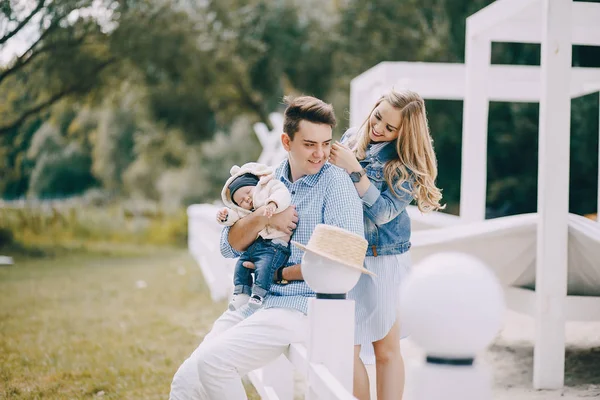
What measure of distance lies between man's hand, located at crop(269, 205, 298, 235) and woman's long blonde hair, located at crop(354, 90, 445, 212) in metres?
0.47

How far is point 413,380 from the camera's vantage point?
4.58 ft

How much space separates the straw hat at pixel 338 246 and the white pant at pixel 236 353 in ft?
1.98

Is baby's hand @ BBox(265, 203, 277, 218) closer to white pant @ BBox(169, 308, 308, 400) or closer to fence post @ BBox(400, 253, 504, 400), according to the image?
white pant @ BBox(169, 308, 308, 400)

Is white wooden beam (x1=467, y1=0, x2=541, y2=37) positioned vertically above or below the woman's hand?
above

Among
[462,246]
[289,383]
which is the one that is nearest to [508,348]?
[462,246]

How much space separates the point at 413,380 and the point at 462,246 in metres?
3.28

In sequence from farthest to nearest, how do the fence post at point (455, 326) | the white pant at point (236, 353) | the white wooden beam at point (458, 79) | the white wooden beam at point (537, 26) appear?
1. the white wooden beam at point (458, 79)
2. the white wooden beam at point (537, 26)
3. the white pant at point (236, 353)
4. the fence post at point (455, 326)

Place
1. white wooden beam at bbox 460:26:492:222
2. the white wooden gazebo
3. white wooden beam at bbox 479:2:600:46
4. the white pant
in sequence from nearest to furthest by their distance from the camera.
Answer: the white pant → the white wooden gazebo → white wooden beam at bbox 479:2:600:46 → white wooden beam at bbox 460:26:492:222

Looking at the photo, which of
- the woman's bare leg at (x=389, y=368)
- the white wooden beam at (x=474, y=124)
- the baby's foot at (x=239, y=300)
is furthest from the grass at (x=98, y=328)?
the white wooden beam at (x=474, y=124)

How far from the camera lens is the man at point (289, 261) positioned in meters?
2.54

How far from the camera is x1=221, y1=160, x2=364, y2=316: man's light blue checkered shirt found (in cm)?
268

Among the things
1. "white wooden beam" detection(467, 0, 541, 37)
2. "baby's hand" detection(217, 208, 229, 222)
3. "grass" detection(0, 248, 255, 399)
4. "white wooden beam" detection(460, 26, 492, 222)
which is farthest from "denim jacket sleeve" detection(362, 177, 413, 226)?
"white wooden beam" detection(460, 26, 492, 222)

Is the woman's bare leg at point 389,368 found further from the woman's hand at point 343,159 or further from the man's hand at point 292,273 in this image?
the woman's hand at point 343,159

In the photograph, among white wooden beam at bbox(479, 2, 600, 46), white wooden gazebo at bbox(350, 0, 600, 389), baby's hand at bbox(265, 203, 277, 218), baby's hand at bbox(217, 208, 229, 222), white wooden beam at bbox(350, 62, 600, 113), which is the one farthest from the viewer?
white wooden beam at bbox(350, 62, 600, 113)
